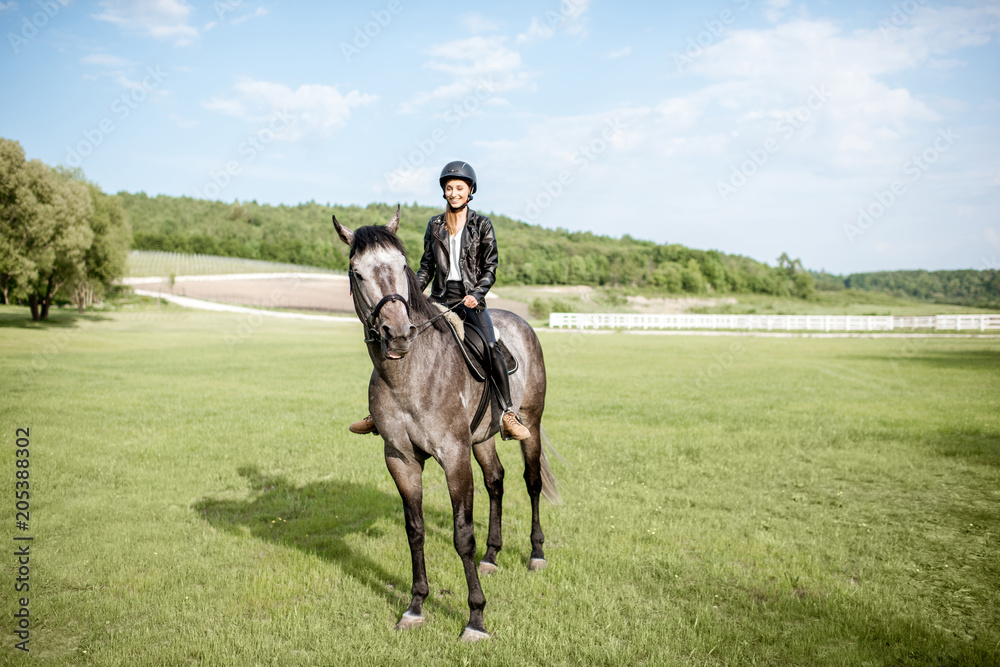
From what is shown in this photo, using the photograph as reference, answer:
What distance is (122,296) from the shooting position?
65.6 m

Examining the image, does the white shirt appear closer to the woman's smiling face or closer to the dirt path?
the woman's smiling face

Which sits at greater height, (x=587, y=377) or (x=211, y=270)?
(x=211, y=270)

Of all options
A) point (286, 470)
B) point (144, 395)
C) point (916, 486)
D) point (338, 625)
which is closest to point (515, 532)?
point (338, 625)

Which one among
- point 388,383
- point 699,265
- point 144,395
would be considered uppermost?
point 699,265

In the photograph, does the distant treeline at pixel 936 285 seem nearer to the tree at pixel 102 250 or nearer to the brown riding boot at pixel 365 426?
the brown riding boot at pixel 365 426

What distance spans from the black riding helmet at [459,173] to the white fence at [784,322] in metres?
45.0

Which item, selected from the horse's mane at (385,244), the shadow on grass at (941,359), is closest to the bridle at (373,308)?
the horse's mane at (385,244)

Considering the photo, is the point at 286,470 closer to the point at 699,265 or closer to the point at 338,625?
the point at 338,625

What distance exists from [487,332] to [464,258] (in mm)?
743

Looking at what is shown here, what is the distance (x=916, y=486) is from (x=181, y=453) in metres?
12.3

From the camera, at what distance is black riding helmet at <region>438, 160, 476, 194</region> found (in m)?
5.28

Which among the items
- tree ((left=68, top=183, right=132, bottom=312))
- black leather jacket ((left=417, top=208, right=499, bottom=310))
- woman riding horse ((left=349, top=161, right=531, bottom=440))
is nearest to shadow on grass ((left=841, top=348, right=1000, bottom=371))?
woman riding horse ((left=349, top=161, right=531, bottom=440))

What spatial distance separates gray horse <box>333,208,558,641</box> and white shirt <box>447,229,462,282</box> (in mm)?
492

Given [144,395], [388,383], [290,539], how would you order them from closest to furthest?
→ [388,383]
[290,539]
[144,395]
